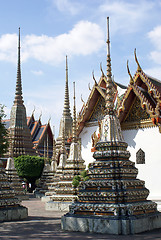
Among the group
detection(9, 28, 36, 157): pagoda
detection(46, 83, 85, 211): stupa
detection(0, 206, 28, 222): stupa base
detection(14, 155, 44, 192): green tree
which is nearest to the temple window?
detection(46, 83, 85, 211): stupa

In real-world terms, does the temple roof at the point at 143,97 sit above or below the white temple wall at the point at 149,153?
above

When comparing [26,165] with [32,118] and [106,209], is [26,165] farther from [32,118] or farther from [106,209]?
[106,209]

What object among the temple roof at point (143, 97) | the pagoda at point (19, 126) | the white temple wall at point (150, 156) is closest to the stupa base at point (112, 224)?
the white temple wall at point (150, 156)

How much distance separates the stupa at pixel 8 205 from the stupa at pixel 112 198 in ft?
9.25

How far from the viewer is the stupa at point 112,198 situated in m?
7.29

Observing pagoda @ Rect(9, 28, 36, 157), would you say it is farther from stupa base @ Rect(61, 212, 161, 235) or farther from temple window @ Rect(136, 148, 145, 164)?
stupa base @ Rect(61, 212, 161, 235)

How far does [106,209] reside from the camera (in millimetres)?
7508

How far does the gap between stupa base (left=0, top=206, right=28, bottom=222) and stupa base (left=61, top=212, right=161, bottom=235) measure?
283 cm

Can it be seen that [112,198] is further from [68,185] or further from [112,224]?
[68,185]

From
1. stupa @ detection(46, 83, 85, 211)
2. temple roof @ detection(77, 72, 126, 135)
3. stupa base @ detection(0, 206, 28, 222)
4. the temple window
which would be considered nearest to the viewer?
stupa base @ detection(0, 206, 28, 222)

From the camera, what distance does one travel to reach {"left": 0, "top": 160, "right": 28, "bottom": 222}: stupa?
10.1 metres

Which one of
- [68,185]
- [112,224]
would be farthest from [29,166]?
[112,224]

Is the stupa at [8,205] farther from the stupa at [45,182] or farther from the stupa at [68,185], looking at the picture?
the stupa at [45,182]

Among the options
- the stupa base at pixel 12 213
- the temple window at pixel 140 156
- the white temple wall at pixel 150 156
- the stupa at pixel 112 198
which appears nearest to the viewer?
the stupa at pixel 112 198
